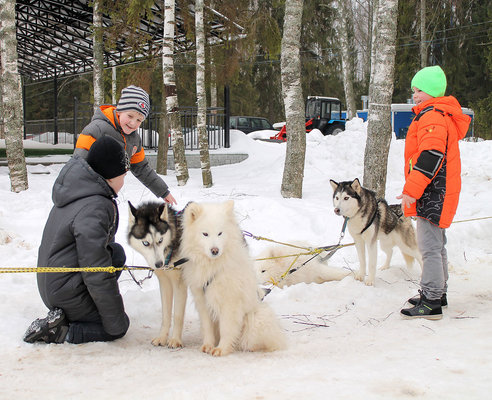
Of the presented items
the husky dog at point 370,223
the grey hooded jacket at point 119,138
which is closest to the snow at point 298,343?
the husky dog at point 370,223

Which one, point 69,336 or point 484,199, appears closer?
point 69,336

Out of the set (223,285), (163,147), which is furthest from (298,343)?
(163,147)

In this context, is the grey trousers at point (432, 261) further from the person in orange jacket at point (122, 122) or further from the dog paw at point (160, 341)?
the person in orange jacket at point (122, 122)

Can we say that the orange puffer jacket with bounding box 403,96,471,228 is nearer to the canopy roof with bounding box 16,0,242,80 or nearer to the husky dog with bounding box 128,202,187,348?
the husky dog with bounding box 128,202,187,348

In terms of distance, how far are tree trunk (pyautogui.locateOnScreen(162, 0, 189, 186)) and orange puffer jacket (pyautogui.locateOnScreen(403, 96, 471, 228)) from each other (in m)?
6.69

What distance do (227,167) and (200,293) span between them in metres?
11.0

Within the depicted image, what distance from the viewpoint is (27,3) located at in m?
15.0

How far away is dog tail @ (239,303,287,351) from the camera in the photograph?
324cm

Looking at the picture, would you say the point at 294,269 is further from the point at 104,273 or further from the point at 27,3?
the point at 27,3

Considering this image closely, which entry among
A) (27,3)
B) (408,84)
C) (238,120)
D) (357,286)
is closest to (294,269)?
(357,286)

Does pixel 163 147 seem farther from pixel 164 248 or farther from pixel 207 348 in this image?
pixel 207 348

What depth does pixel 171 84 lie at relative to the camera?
9844 mm

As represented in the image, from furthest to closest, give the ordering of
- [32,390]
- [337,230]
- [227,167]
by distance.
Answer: [227,167] < [337,230] < [32,390]

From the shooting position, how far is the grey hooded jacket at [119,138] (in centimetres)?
385
